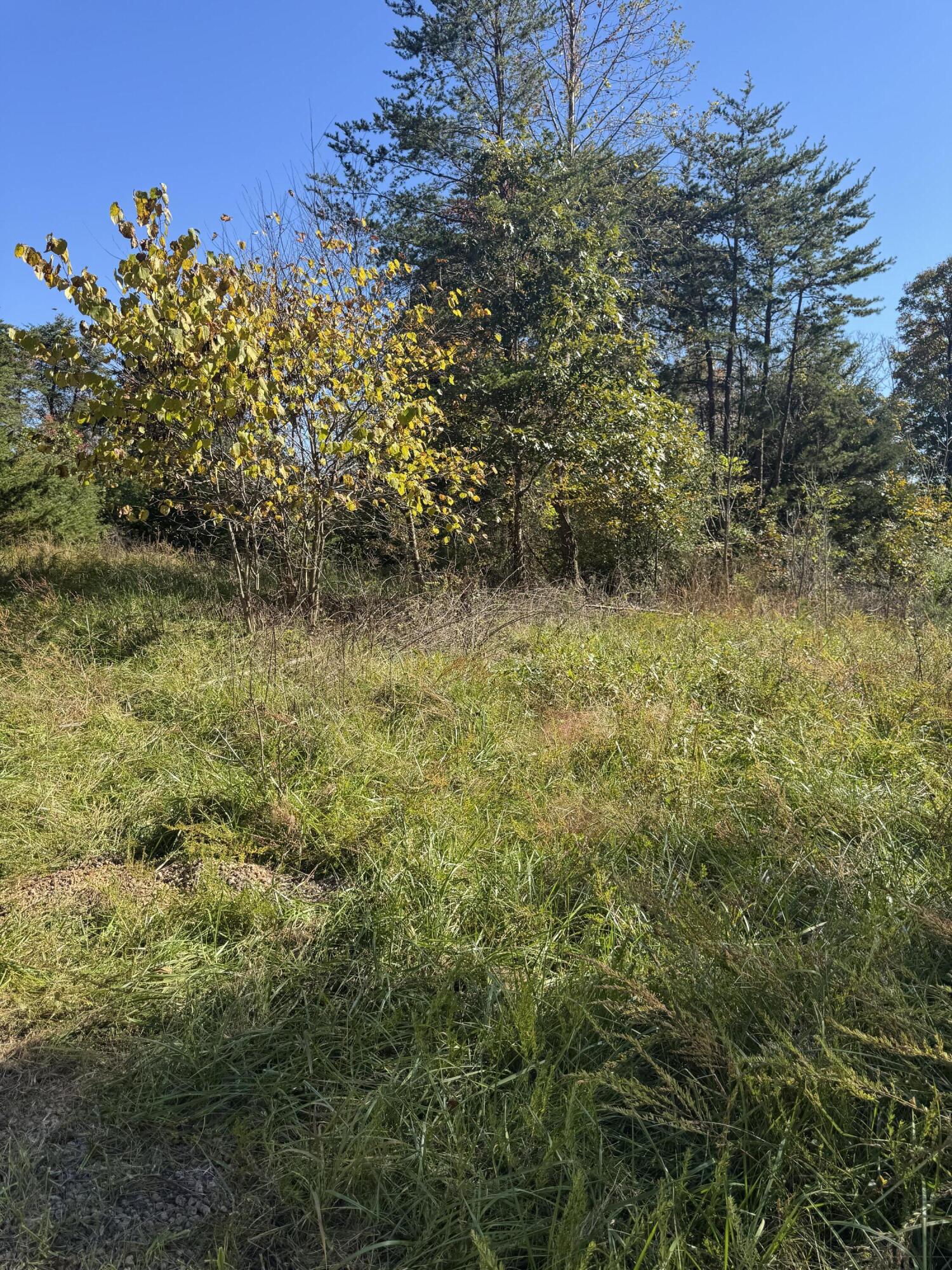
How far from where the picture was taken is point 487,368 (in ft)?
29.1

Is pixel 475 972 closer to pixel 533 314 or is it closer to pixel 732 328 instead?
pixel 533 314

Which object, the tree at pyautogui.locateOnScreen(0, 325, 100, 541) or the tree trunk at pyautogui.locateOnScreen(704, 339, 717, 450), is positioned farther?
the tree trunk at pyautogui.locateOnScreen(704, 339, 717, 450)

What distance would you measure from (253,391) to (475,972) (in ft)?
11.4

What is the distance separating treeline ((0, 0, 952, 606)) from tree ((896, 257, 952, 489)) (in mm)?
7307

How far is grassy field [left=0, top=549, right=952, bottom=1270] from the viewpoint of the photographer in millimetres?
1611

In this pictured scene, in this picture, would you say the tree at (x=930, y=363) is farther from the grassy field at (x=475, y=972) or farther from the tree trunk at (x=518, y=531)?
the grassy field at (x=475, y=972)

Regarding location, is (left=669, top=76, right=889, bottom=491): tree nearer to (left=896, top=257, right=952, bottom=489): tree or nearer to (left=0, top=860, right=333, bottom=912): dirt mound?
(left=896, top=257, right=952, bottom=489): tree

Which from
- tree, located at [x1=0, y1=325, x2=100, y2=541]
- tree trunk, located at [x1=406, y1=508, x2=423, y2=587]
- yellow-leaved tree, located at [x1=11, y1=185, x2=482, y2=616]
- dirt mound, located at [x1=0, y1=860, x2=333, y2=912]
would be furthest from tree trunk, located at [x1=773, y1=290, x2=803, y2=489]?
dirt mound, located at [x1=0, y1=860, x2=333, y2=912]

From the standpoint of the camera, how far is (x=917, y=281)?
1094 inches

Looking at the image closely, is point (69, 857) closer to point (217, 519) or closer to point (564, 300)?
point (217, 519)

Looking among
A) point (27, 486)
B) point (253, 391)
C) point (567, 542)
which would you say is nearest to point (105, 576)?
point (27, 486)

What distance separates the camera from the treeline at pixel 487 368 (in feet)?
15.4

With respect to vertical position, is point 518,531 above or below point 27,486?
below

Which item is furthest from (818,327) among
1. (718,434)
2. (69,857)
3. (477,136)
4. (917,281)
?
(69,857)
